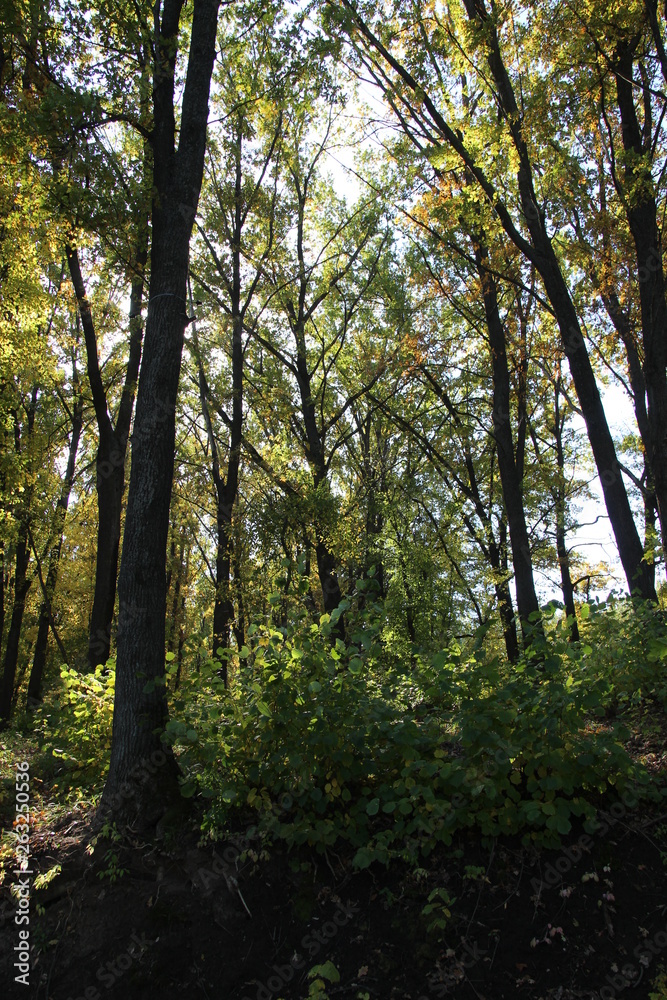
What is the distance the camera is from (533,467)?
1880cm

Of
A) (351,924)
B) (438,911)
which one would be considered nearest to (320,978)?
(351,924)

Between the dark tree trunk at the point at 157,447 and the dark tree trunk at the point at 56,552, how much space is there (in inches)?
434

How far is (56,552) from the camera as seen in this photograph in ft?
59.9

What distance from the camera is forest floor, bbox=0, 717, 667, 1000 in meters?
3.40

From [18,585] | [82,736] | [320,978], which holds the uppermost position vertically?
[18,585]

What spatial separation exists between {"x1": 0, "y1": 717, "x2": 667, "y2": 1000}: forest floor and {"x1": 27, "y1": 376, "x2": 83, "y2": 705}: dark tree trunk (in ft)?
43.4

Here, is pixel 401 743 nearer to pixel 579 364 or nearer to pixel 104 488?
pixel 579 364

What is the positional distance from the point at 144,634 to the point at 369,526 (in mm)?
14340

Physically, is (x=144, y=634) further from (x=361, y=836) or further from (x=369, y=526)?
(x=369, y=526)

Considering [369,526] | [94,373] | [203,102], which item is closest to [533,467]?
[369,526]

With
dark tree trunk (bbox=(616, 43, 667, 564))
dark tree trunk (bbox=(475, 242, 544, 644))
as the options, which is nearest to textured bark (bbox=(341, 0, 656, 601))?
dark tree trunk (bbox=(616, 43, 667, 564))

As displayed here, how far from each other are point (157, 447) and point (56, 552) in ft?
49.2

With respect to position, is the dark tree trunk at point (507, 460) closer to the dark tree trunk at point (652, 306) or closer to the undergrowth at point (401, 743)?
the dark tree trunk at point (652, 306)

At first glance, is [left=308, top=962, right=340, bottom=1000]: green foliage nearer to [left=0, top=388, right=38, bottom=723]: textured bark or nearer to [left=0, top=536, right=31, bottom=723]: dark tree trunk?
[left=0, top=388, right=38, bottom=723]: textured bark
